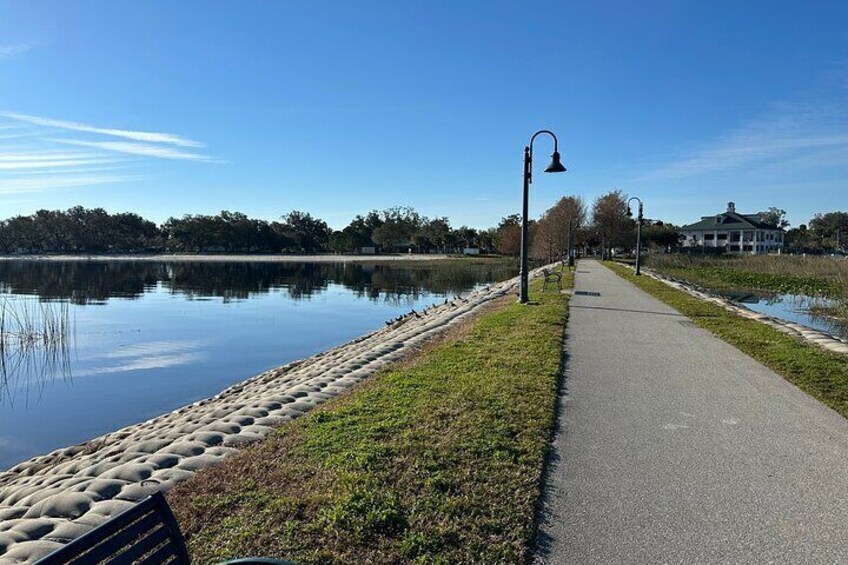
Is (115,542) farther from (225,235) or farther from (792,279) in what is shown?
(225,235)

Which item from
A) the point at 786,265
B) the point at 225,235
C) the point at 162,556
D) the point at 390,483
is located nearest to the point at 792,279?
the point at 786,265

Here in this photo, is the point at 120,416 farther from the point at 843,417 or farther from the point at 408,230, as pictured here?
the point at 408,230

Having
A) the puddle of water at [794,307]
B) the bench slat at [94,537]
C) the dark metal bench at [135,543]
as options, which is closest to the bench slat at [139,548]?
the dark metal bench at [135,543]

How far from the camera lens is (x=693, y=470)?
4.99 m

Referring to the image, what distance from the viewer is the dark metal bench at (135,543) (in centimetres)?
220

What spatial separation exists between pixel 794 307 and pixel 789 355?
15.1m

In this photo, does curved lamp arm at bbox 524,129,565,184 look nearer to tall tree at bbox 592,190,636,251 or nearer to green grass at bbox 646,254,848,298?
green grass at bbox 646,254,848,298

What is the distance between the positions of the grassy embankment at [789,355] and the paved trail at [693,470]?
326 millimetres

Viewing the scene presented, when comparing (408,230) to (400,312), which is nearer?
(400,312)

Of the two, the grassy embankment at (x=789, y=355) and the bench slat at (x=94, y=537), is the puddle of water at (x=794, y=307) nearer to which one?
the grassy embankment at (x=789, y=355)

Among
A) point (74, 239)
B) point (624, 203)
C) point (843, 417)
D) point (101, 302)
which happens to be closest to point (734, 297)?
point (843, 417)

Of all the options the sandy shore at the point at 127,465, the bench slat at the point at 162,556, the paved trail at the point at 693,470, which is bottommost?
the sandy shore at the point at 127,465

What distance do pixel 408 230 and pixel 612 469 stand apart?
12724 cm

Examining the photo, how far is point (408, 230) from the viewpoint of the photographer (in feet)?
431
